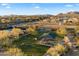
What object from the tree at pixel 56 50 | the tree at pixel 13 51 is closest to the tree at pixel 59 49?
the tree at pixel 56 50

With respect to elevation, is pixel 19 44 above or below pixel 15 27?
below

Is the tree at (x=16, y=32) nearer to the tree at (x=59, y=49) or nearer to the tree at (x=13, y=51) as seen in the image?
the tree at (x=13, y=51)

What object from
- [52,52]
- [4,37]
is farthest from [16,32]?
[52,52]

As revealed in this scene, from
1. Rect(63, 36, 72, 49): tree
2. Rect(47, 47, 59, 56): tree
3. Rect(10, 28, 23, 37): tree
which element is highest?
Rect(10, 28, 23, 37): tree

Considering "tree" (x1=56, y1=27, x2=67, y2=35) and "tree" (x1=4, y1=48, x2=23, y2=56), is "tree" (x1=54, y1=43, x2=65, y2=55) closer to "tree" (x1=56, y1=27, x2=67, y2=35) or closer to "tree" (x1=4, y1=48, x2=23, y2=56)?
"tree" (x1=56, y1=27, x2=67, y2=35)

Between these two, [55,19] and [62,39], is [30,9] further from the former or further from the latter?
[62,39]

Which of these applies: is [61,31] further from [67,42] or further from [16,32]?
[16,32]

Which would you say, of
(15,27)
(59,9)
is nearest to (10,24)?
(15,27)

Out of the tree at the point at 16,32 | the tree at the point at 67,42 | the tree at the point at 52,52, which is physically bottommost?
the tree at the point at 52,52

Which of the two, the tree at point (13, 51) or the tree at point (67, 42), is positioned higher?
the tree at point (67, 42)

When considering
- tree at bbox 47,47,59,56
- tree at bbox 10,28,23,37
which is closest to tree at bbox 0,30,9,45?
tree at bbox 10,28,23,37

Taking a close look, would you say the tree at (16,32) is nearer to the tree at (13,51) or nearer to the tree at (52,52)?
the tree at (13,51)
